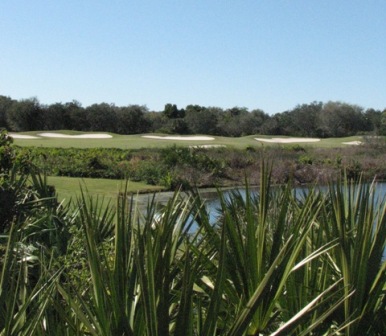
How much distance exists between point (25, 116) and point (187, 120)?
57.1ft

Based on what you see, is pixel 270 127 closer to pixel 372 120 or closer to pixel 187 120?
pixel 187 120

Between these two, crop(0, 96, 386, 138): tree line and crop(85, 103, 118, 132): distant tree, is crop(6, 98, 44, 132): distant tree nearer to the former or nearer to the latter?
crop(0, 96, 386, 138): tree line

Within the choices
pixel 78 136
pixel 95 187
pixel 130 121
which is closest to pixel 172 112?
pixel 130 121

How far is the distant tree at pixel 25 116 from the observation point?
66.3 metres

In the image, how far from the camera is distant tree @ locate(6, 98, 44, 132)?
6631cm

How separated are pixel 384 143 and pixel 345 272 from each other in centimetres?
4234

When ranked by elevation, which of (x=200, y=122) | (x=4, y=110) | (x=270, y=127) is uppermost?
(x=4, y=110)

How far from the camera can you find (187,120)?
71.9 meters

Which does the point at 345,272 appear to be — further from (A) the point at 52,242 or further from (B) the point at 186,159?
(B) the point at 186,159

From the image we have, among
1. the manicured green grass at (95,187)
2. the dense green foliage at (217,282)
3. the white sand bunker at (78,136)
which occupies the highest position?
the dense green foliage at (217,282)

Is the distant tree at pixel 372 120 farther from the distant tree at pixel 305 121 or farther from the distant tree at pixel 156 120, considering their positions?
the distant tree at pixel 156 120

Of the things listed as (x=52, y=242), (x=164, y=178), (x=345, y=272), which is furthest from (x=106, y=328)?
(x=164, y=178)

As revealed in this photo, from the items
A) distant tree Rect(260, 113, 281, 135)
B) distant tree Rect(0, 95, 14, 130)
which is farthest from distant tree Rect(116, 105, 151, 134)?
distant tree Rect(260, 113, 281, 135)

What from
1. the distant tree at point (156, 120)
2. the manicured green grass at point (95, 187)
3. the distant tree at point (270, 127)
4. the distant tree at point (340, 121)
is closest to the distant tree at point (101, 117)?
the distant tree at point (156, 120)
